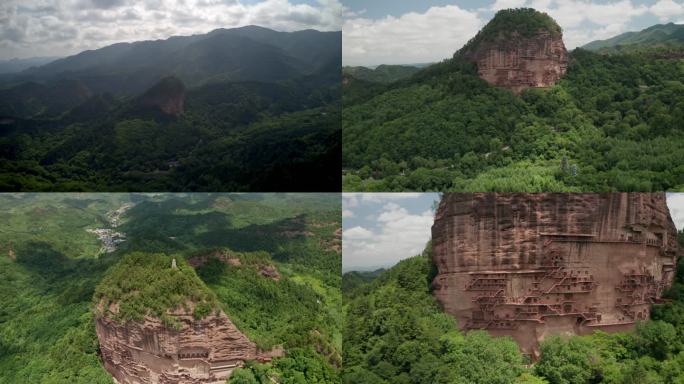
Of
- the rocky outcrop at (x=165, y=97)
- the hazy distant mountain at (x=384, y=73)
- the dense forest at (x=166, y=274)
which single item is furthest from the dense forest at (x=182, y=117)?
the dense forest at (x=166, y=274)

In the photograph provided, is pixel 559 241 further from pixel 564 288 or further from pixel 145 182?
pixel 145 182

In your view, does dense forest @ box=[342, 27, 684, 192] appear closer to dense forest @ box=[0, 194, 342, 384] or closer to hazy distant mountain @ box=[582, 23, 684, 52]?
hazy distant mountain @ box=[582, 23, 684, 52]

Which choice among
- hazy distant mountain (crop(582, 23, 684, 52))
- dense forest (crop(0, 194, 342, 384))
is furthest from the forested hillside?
dense forest (crop(0, 194, 342, 384))

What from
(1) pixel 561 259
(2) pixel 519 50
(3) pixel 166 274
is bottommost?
(3) pixel 166 274

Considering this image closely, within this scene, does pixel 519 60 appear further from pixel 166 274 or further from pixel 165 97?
pixel 166 274

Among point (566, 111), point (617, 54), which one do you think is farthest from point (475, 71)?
point (617, 54)

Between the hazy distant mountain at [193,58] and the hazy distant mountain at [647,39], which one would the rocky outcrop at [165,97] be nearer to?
the hazy distant mountain at [193,58]

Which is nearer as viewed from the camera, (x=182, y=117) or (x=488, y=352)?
(x=488, y=352)

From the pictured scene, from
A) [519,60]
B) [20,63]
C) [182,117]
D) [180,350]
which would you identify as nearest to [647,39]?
[519,60]
